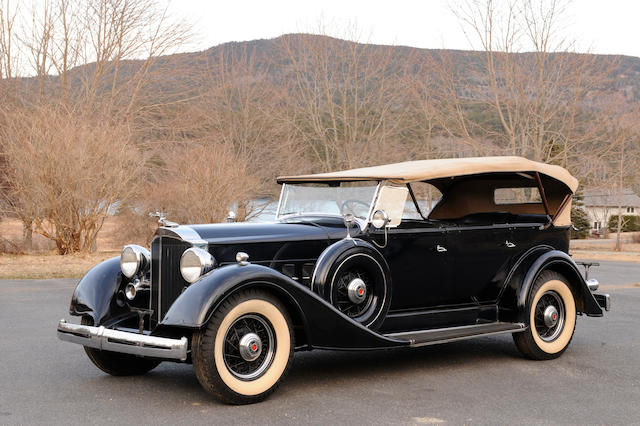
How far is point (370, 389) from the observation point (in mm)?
5648

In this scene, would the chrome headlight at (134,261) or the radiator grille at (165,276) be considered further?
the chrome headlight at (134,261)

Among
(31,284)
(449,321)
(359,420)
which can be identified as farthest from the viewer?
(31,284)

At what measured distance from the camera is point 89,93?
27891 millimetres

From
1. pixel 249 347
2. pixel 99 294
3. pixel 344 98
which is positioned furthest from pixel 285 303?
pixel 344 98

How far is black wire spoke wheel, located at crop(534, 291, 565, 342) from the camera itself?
23.2 ft

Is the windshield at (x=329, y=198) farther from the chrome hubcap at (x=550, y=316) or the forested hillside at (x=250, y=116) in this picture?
the forested hillside at (x=250, y=116)

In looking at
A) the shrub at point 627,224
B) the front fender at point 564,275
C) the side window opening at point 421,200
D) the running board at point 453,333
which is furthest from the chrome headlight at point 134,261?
the shrub at point 627,224

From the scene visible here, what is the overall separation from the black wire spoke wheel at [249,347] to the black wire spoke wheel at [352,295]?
0.77 metres

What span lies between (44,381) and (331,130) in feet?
104

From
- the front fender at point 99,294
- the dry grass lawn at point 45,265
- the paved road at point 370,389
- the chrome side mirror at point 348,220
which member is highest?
the chrome side mirror at point 348,220

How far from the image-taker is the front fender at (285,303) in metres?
4.98

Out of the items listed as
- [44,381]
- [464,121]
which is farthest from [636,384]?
[464,121]

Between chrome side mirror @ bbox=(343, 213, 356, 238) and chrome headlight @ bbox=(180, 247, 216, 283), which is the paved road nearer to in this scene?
chrome headlight @ bbox=(180, 247, 216, 283)

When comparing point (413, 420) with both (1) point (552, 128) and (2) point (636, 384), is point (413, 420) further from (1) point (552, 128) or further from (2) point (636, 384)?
(1) point (552, 128)
